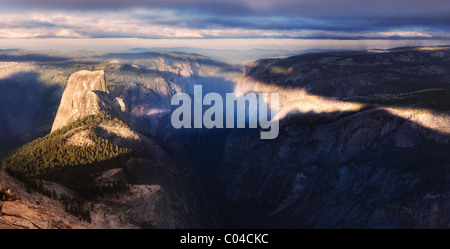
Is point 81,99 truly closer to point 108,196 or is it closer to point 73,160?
point 73,160

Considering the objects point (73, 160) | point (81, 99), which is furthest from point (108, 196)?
point (81, 99)

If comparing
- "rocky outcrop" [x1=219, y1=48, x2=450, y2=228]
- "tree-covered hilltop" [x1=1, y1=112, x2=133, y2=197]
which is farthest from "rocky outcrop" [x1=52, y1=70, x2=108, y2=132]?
"rocky outcrop" [x1=219, y1=48, x2=450, y2=228]

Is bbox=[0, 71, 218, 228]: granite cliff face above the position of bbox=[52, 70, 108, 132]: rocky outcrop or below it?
below

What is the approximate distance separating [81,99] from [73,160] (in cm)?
4777

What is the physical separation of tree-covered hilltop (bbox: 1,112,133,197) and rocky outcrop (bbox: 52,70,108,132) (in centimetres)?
1771

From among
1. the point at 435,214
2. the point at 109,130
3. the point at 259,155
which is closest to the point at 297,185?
the point at 259,155

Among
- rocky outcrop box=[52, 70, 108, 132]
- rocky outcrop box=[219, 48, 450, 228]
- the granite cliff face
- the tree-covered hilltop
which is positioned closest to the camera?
the granite cliff face

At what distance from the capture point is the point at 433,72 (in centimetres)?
14388

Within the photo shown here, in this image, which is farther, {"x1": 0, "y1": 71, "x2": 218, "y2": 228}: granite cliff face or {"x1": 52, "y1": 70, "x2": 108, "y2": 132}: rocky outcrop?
{"x1": 52, "y1": 70, "x2": 108, "y2": 132}: rocky outcrop

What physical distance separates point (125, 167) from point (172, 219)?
1735cm

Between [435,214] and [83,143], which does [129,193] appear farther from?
[435,214]

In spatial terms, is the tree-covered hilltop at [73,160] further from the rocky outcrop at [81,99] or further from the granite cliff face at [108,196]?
the rocky outcrop at [81,99]

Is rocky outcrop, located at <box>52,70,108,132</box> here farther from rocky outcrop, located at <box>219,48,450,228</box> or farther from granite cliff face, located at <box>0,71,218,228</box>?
rocky outcrop, located at <box>219,48,450,228</box>

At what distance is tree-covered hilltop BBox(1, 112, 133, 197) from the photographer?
51344mm
